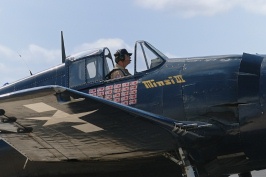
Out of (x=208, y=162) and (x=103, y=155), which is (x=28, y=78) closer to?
(x=103, y=155)

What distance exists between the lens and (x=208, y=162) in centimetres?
618

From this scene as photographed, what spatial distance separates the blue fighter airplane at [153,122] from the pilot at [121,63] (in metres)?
0.14

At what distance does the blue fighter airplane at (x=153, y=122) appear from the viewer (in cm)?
532

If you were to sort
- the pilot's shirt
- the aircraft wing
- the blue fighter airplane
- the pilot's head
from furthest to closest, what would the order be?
the pilot's head → the pilot's shirt → the blue fighter airplane → the aircraft wing

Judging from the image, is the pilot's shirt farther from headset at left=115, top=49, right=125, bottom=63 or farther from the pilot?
headset at left=115, top=49, right=125, bottom=63

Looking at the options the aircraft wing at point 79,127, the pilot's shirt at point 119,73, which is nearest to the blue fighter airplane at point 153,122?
the aircraft wing at point 79,127

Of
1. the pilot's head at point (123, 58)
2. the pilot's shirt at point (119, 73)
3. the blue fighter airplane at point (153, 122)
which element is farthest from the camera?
the pilot's head at point (123, 58)

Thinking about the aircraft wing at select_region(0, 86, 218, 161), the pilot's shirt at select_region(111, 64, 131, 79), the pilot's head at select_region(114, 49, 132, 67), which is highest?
the pilot's head at select_region(114, 49, 132, 67)

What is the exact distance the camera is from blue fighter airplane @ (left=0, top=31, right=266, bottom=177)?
5324 mm

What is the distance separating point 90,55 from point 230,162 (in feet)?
9.34

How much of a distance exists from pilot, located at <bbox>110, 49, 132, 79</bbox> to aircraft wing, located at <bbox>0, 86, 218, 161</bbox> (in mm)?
1278

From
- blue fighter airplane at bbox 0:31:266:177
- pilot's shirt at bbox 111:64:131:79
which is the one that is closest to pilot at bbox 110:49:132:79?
pilot's shirt at bbox 111:64:131:79

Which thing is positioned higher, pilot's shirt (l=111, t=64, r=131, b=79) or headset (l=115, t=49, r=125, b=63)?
headset (l=115, t=49, r=125, b=63)

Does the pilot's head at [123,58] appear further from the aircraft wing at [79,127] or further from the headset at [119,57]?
the aircraft wing at [79,127]
